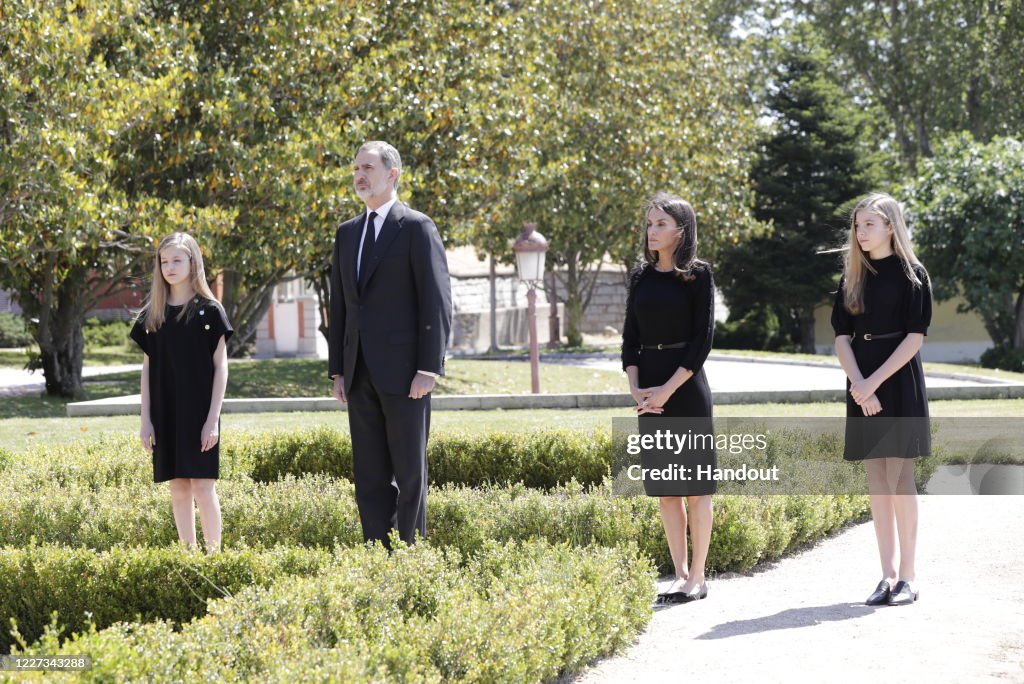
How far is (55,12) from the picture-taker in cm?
1521

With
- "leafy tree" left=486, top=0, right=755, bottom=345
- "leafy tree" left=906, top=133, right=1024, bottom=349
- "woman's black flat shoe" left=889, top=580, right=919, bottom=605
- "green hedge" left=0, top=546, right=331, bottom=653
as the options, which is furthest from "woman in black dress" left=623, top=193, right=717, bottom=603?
"leafy tree" left=906, top=133, right=1024, bottom=349

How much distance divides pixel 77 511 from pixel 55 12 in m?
9.60

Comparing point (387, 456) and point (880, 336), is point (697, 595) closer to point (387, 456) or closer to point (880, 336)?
point (880, 336)

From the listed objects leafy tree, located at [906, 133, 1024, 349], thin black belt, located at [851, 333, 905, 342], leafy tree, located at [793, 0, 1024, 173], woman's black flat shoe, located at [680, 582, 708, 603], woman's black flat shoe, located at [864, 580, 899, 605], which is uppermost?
leafy tree, located at [793, 0, 1024, 173]

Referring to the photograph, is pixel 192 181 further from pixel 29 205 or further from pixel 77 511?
pixel 77 511

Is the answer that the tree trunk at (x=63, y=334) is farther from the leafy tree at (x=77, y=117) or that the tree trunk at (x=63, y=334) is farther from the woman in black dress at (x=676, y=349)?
the woman in black dress at (x=676, y=349)

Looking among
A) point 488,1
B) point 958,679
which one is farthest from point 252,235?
point 958,679

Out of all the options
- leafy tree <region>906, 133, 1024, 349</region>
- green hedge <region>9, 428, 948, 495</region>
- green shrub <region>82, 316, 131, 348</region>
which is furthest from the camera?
green shrub <region>82, 316, 131, 348</region>

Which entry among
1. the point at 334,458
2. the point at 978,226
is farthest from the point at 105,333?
the point at 334,458

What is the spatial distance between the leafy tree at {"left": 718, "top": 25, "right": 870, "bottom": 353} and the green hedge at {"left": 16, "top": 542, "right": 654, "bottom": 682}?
31844 millimetres

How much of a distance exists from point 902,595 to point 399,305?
2710mm

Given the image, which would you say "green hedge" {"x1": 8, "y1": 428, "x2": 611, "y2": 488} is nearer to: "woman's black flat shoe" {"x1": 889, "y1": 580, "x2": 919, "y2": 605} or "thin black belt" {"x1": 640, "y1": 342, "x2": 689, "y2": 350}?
"thin black belt" {"x1": 640, "y1": 342, "x2": 689, "y2": 350}

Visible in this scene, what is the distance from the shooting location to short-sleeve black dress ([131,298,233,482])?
6.52 metres

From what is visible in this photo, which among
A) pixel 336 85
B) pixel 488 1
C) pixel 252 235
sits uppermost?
pixel 488 1
